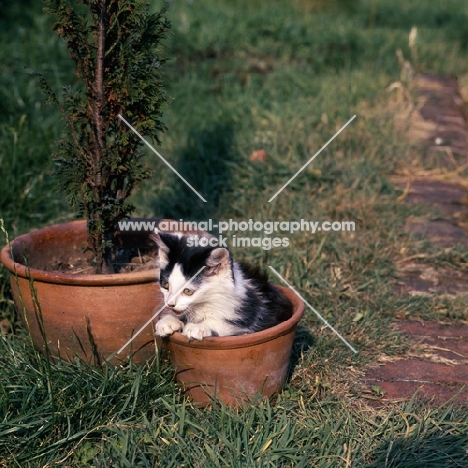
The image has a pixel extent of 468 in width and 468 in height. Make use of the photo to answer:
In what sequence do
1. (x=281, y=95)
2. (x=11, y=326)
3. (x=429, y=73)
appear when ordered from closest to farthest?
1. (x=11, y=326)
2. (x=281, y=95)
3. (x=429, y=73)

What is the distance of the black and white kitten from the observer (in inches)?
105

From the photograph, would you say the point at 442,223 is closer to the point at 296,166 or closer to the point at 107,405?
the point at 296,166

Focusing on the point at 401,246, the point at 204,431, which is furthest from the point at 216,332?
the point at 401,246

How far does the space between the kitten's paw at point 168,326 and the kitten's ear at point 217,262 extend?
0.25m

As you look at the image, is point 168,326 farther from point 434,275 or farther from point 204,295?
point 434,275

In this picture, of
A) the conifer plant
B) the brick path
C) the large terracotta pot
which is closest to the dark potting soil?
the conifer plant

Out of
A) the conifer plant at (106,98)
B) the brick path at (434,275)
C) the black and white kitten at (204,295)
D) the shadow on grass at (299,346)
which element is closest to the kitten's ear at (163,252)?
the black and white kitten at (204,295)

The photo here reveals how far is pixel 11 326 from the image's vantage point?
3412 mm

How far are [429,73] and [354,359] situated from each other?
6015 millimetres

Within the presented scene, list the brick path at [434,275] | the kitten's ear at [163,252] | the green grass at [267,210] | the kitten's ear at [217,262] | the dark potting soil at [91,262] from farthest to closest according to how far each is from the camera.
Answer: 1. the dark potting soil at [91,262]
2. the brick path at [434,275]
3. the kitten's ear at [163,252]
4. the kitten's ear at [217,262]
5. the green grass at [267,210]

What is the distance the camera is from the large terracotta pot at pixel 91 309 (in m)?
2.85

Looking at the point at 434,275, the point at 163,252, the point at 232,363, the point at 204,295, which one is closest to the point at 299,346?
the point at 232,363

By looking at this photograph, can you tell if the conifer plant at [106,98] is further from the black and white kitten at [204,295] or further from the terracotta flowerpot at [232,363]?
the terracotta flowerpot at [232,363]

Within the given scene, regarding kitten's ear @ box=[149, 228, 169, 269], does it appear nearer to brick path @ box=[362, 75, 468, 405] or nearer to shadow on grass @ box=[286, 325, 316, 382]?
shadow on grass @ box=[286, 325, 316, 382]
